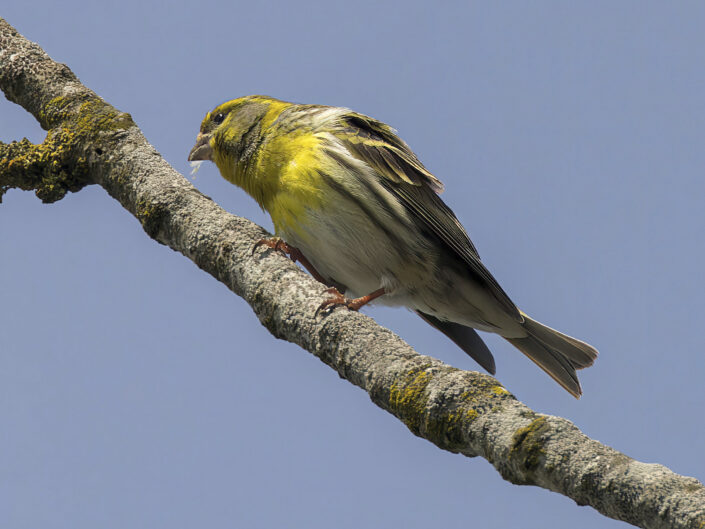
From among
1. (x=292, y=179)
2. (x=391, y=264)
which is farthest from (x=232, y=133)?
(x=391, y=264)

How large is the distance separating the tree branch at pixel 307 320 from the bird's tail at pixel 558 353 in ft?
7.62

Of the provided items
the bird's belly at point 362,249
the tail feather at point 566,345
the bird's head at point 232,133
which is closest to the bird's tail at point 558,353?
the tail feather at point 566,345

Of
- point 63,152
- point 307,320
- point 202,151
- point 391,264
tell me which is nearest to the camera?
point 307,320

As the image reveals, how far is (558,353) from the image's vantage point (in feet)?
18.3

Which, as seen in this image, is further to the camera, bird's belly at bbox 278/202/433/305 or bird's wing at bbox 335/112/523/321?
bird's wing at bbox 335/112/523/321

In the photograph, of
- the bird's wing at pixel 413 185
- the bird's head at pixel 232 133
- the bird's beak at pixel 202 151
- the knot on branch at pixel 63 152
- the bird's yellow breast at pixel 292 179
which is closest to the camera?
the knot on branch at pixel 63 152

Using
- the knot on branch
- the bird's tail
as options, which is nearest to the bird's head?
the knot on branch

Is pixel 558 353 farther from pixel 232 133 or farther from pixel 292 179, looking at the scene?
pixel 232 133

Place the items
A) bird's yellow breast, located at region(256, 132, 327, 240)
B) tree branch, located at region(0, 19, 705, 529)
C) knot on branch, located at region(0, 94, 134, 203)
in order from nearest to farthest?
tree branch, located at region(0, 19, 705, 529), knot on branch, located at region(0, 94, 134, 203), bird's yellow breast, located at region(256, 132, 327, 240)

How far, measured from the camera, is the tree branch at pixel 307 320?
2.53m

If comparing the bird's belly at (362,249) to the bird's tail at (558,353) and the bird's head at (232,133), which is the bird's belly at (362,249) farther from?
the bird's tail at (558,353)

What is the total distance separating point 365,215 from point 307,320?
1580 millimetres

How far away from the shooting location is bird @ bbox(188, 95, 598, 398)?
4996 millimetres

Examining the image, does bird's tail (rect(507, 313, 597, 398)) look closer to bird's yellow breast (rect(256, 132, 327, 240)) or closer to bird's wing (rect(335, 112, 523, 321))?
bird's wing (rect(335, 112, 523, 321))
